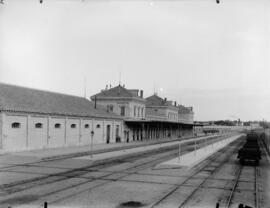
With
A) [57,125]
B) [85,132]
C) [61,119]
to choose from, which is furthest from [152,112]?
[57,125]

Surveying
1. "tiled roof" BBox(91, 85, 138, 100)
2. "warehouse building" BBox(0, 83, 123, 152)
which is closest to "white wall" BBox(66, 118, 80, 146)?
"warehouse building" BBox(0, 83, 123, 152)

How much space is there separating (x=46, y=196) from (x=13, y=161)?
1157 cm

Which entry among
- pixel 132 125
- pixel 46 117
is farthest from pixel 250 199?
pixel 132 125

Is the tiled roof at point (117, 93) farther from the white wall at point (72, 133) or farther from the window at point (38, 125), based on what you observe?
the window at point (38, 125)

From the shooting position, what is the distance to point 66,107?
39.7 meters

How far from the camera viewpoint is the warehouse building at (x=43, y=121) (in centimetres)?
2903

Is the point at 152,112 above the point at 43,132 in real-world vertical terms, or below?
above

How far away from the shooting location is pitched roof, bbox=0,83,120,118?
3061 cm

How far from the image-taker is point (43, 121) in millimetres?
33156

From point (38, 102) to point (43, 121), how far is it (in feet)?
10.5

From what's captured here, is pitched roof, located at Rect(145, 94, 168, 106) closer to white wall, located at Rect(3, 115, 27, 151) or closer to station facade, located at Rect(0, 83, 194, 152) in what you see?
station facade, located at Rect(0, 83, 194, 152)

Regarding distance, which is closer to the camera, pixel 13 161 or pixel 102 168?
pixel 102 168

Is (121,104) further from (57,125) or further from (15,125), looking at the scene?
(15,125)

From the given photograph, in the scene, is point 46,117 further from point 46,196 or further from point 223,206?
Answer: point 223,206
